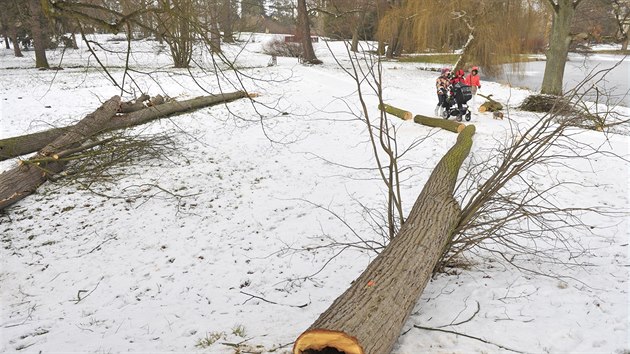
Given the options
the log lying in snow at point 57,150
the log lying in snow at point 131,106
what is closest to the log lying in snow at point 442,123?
the log lying in snow at point 57,150

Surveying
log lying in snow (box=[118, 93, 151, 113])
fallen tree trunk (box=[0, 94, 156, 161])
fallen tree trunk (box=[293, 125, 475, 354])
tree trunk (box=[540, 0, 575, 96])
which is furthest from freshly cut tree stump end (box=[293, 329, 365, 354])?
tree trunk (box=[540, 0, 575, 96])

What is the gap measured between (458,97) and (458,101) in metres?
0.10

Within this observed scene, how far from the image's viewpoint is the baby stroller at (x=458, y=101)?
9203 millimetres

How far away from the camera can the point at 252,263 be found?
14.1 ft

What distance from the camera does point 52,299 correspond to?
3.64m

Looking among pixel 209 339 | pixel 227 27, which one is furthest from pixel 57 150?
pixel 209 339

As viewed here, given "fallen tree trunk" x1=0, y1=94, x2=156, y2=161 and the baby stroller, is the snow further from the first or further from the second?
the baby stroller

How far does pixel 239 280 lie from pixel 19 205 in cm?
379

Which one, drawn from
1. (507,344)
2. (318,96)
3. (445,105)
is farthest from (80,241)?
(318,96)

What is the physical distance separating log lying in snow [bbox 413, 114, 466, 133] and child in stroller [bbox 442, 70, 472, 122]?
642 mm

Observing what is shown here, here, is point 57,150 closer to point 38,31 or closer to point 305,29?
point 38,31

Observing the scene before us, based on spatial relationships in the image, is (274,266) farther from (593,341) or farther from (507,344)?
(593,341)

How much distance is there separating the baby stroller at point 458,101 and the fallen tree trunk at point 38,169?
796 cm

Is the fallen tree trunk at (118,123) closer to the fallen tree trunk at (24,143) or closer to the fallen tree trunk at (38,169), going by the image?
the fallen tree trunk at (24,143)
